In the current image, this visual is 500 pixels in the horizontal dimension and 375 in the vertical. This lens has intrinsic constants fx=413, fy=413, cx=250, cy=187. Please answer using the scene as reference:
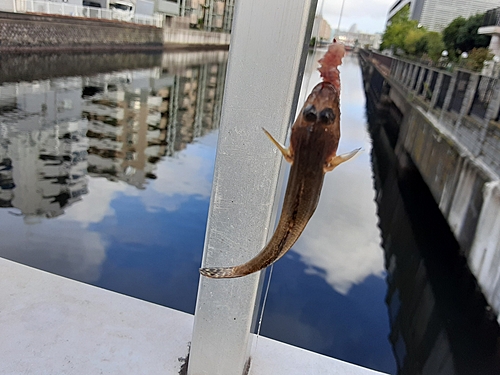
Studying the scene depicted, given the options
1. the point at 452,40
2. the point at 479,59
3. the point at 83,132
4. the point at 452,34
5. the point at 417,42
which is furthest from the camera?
the point at 417,42

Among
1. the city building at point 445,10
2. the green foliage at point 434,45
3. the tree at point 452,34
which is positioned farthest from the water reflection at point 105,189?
the tree at point 452,34

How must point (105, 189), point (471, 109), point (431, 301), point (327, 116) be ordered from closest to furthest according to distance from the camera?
point (327, 116) < point (431, 301) < point (105, 189) < point (471, 109)

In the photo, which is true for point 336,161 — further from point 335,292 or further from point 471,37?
point 471,37

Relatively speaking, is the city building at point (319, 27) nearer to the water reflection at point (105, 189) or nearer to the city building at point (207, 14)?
the water reflection at point (105, 189)

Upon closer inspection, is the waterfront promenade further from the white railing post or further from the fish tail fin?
the fish tail fin

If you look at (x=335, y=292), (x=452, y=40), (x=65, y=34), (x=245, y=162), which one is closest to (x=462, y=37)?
(x=452, y=40)

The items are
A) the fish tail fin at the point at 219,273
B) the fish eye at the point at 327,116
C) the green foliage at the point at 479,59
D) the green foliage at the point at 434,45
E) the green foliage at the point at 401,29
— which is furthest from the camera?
the green foliage at the point at 401,29

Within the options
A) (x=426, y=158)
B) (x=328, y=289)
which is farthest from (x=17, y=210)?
(x=426, y=158)

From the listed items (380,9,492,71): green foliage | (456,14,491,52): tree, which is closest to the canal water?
(380,9,492,71): green foliage
